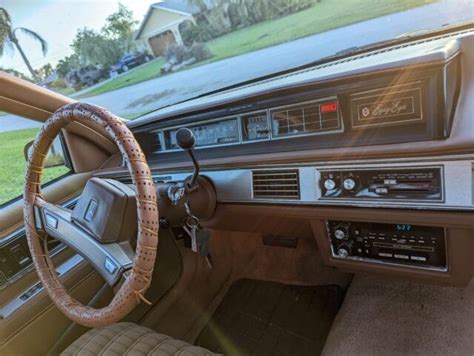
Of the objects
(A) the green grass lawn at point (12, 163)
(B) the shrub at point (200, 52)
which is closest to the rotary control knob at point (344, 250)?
(B) the shrub at point (200, 52)

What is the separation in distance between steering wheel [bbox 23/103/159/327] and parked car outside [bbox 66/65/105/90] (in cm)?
83

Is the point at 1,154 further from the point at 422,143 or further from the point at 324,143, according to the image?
the point at 422,143

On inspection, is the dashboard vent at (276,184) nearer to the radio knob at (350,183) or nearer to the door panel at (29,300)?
the radio knob at (350,183)

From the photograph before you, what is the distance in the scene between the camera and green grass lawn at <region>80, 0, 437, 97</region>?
178cm

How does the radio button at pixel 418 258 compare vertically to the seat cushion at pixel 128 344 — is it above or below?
below

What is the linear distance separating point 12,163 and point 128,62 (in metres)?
0.79

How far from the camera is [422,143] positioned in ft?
3.78

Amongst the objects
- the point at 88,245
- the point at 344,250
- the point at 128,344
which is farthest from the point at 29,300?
the point at 344,250

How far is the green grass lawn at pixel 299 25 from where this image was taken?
5.83ft

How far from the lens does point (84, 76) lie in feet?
6.93

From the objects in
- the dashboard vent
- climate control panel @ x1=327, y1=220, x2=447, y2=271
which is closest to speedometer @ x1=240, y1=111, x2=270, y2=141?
the dashboard vent

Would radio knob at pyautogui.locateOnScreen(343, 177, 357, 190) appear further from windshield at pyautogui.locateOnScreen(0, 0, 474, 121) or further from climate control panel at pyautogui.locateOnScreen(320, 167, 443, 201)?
windshield at pyautogui.locateOnScreen(0, 0, 474, 121)

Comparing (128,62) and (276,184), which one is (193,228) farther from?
(128,62)

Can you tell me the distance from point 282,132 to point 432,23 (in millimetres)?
929
